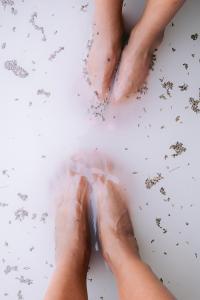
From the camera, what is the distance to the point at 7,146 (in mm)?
1153

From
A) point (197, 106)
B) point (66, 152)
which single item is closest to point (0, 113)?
point (66, 152)

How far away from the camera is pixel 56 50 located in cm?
115

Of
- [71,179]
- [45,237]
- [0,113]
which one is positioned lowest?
[45,237]

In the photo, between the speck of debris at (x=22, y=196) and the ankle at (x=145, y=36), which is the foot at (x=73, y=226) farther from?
the ankle at (x=145, y=36)

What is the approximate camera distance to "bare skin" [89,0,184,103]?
961mm

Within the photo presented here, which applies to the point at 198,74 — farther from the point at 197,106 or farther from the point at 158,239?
the point at 158,239

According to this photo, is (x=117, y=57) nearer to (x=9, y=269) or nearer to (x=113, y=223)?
(x=113, y=223)

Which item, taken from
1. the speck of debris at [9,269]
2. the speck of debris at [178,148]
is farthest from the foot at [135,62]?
the speck of debris at [9,269]

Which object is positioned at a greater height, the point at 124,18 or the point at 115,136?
the point at 124,18

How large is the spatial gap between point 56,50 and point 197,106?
0.40 metres

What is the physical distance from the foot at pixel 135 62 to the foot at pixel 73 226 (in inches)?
10.0

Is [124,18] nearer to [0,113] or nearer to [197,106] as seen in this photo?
[197,106]

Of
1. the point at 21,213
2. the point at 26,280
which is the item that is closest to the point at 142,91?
the point at 21,213

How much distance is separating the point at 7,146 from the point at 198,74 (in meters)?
0.54
